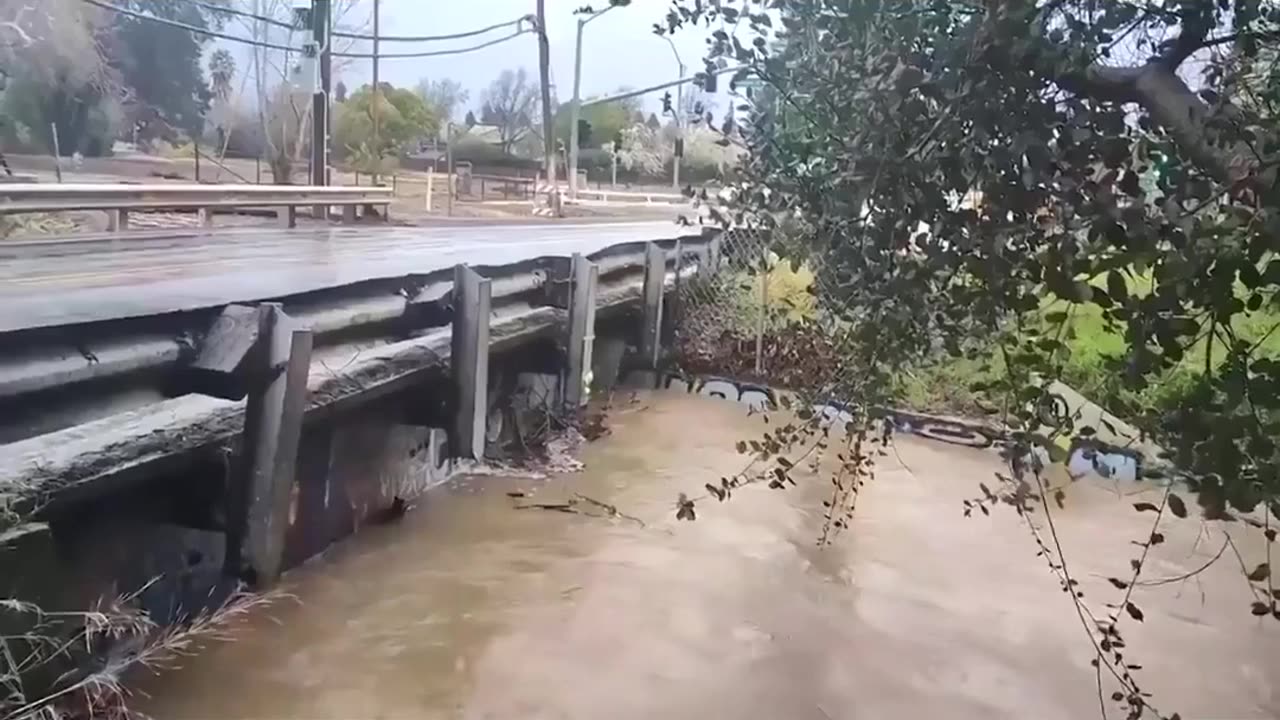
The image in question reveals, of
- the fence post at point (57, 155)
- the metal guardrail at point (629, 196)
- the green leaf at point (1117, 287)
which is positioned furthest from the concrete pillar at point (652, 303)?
the green leaf at point (1117, 287)

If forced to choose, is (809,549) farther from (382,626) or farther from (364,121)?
(364,121)

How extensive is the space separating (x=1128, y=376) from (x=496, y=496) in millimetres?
3657

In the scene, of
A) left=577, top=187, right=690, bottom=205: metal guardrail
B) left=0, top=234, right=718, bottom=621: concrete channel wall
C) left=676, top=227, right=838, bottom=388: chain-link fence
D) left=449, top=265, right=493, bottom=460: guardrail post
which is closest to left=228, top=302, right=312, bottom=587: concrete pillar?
left=0, top=234, right=718, bottom=621: concrete channel wall

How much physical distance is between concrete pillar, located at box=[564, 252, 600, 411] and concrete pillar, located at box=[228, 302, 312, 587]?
2541 millimetres

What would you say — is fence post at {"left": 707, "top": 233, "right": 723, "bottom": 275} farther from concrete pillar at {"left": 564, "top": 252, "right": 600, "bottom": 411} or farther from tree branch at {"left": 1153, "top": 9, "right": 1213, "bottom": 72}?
tree branch at {"left": 1153, "top": 9, "right": 1213, "bottom": 72}

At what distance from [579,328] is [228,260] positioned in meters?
1.61

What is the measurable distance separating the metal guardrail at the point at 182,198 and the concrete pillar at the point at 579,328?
2.30m

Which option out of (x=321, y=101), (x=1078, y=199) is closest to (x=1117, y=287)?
(x=1078, y=199)

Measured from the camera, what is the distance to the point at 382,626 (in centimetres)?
310

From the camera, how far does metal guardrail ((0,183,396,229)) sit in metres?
5.17

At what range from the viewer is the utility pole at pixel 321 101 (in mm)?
7215

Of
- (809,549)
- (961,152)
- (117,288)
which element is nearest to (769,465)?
(809,549)

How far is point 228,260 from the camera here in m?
5.00

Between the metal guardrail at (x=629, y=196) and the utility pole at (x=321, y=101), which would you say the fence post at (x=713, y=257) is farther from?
the utility pole at (x=321, y=101)
